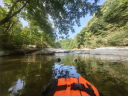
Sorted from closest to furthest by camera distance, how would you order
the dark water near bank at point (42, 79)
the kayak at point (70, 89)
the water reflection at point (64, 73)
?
the kayak at point (70, 89) → the dark water near bank at point (42, 79) → the water reflection at point (64, 73)

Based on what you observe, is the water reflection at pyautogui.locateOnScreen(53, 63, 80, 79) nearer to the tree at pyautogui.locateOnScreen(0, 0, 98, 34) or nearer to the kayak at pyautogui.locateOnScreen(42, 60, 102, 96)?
the kayak at pyautogui.locateOnScreen(42, 60, 102, 96)

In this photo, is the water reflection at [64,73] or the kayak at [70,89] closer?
the kayak at [70,89]

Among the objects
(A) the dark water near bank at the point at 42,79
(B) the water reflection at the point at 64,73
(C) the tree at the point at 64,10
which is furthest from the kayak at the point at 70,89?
(C) the tree at the point at 64,10

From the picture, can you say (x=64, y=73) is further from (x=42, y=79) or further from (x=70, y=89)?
(x=70, y=89)

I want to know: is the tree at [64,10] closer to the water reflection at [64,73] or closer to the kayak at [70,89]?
the water reflection at [64,73]

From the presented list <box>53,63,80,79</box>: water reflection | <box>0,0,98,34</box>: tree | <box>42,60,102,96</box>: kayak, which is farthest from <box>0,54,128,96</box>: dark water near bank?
<box>0,0,98,34</box>: tree

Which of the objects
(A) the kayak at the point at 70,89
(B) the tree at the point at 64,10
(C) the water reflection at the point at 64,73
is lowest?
(C) the water reflection at the point at 64,73

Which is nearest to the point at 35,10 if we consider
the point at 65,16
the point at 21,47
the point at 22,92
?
the point at 65,16

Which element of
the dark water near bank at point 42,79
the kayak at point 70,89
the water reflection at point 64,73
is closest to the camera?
the kayak at point 70,89

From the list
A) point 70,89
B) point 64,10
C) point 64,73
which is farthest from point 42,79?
point 64,10

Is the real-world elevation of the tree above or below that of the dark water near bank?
above

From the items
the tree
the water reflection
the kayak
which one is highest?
the tree

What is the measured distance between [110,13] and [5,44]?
23.7 m

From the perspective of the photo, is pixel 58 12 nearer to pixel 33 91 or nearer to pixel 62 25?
pixel 62 25
